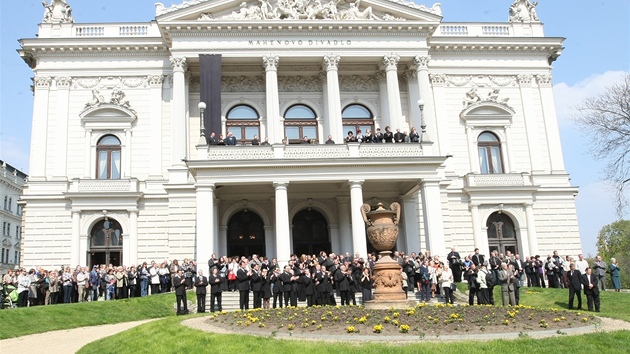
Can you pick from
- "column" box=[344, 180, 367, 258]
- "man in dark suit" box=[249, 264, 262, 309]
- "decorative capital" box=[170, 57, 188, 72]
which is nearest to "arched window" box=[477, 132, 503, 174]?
"column" box=[344, 180, 367, 258]

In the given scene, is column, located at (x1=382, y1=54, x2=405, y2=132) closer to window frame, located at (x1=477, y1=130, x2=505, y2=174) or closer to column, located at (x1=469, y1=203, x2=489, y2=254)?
window frame, located at (x1=477, y1=130, x2=505, y2=174)

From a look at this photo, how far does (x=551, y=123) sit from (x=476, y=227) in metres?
8.89

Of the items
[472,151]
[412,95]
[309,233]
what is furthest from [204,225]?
[472,151]

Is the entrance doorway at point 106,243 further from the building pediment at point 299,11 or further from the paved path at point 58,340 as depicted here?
the paved path at point 58,340

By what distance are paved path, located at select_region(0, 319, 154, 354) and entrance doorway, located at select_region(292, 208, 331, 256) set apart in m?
15.6

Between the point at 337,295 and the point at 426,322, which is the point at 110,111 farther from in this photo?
the point at 426,322

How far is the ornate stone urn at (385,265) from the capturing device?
650 inches

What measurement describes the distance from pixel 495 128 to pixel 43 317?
2785 centimetres

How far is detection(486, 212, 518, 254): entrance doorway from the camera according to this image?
111ft

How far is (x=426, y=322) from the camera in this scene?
1294 centimetres

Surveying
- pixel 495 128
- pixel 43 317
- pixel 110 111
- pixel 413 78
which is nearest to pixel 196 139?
pixel 110 111

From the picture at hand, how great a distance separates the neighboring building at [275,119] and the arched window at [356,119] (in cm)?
13

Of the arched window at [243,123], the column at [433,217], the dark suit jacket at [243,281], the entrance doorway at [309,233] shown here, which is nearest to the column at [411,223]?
the column at [433,217]

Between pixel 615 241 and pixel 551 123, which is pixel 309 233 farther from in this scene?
pixel 615 241
